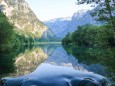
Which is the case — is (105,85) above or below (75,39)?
above

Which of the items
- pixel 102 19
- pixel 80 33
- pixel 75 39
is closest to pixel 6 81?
pixel 102 19

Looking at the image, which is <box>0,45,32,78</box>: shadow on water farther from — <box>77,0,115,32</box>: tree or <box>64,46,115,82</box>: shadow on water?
<box>77,0,115,32</box>: tree

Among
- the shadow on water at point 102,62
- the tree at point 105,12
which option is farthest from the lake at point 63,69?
the tree at point 105,12

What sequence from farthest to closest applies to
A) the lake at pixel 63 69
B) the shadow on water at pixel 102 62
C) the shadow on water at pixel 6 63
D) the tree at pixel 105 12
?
the tree at pixel 105 12
the shadow on water at pixel 6 63
the shadow on water at pixel 102 62
the lake at pixel 63 69

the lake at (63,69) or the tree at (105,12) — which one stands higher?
the tree at (105,12)

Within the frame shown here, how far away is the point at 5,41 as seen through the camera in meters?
104

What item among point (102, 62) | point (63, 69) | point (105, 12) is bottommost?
point (102, 62)

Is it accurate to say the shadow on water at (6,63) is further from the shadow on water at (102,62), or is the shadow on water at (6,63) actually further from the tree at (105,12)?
Answer: the tree at (105,12)

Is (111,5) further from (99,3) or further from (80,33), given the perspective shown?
(80,33)

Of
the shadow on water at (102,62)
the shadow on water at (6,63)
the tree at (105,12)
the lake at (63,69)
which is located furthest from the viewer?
the tree at (105,12)

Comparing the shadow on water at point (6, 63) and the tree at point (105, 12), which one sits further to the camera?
the tree at point (105, 12)

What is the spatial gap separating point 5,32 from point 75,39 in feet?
250

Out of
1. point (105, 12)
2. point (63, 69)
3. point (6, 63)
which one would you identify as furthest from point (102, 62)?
point (6, 63)

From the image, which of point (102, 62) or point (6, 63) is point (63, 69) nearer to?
point (102, 62)
